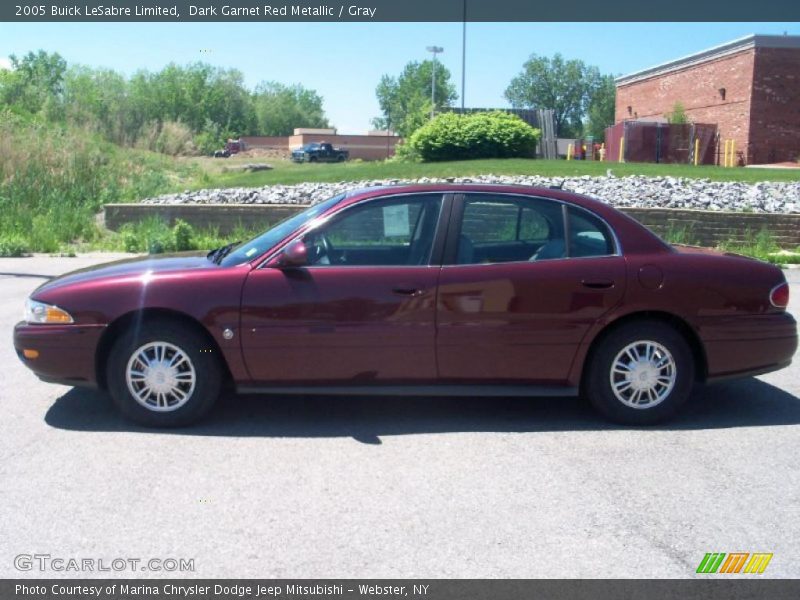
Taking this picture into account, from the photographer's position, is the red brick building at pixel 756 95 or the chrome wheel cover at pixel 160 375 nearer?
the chrome wheel cover at pixel 160 375

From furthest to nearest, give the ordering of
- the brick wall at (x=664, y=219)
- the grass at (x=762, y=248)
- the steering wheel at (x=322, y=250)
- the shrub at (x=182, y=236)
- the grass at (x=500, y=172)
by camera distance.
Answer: the grass at (x=500, y=172) < the brick wall at (x=664, y=219) < the grass at (x=762, y=248) < the shrub at (x=182, y=236) < the steering wheel at (x=322, y=250)

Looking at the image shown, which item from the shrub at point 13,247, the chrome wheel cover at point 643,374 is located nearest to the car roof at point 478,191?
the chrome wheel cover at point 643,374

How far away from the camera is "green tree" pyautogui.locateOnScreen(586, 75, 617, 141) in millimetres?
92125

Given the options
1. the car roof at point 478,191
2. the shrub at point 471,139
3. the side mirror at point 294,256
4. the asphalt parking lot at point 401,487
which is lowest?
the asphalt parking lot at point 401,487

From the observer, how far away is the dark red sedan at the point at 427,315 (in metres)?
5.57

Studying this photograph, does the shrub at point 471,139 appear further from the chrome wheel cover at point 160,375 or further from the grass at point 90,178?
the chrome wheel cover at point 160,375

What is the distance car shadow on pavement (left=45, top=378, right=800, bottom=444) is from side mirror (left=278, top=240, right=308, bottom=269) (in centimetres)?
110

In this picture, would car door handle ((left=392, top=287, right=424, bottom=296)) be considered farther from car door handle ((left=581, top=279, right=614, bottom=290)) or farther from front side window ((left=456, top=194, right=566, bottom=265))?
car door handle ((left=581, top=279, right=614, bottom=290))

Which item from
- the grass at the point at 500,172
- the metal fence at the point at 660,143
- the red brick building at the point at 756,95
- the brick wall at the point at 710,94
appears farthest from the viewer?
the brick wall at the point at 710,94

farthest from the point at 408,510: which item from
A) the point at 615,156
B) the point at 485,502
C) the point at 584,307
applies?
the point at 615,156

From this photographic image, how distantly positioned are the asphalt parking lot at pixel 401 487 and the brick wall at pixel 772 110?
114 feet
